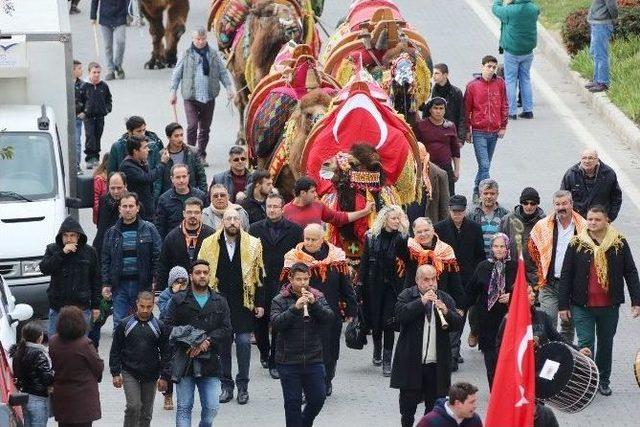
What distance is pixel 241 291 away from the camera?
17.5 meters

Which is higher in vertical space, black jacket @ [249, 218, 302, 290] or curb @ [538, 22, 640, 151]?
curb @ [538, 22, 640, 151]

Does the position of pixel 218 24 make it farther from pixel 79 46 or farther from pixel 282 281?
pixel 282 281

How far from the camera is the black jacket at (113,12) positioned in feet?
100

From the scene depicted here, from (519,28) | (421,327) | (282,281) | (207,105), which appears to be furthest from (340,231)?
(519,28)

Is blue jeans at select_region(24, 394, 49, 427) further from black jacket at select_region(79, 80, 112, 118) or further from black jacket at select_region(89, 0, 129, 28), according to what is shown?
black jacket at select_region(89, 0, 129, 28)

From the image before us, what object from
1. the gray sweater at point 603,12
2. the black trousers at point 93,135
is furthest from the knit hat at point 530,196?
the gray sweater at point 603,12

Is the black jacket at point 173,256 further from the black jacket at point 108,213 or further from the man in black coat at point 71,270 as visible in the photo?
the black jacket at point 108,213

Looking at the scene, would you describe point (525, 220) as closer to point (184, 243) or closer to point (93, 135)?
point (184, 243)

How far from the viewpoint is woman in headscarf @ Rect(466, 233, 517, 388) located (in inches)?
674

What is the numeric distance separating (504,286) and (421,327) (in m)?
1.37

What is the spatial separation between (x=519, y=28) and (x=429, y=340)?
12.8 metres

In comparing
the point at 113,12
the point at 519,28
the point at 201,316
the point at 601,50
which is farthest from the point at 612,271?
the point at 113,12

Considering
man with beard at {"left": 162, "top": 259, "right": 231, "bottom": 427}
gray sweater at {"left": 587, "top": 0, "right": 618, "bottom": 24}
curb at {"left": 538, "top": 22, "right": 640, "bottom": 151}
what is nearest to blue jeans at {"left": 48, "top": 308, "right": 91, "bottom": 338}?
man with beard at {"left": 162, "top": 259, "right": 231, "bottom": 427}

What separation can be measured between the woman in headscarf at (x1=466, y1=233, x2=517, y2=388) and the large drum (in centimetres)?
195
